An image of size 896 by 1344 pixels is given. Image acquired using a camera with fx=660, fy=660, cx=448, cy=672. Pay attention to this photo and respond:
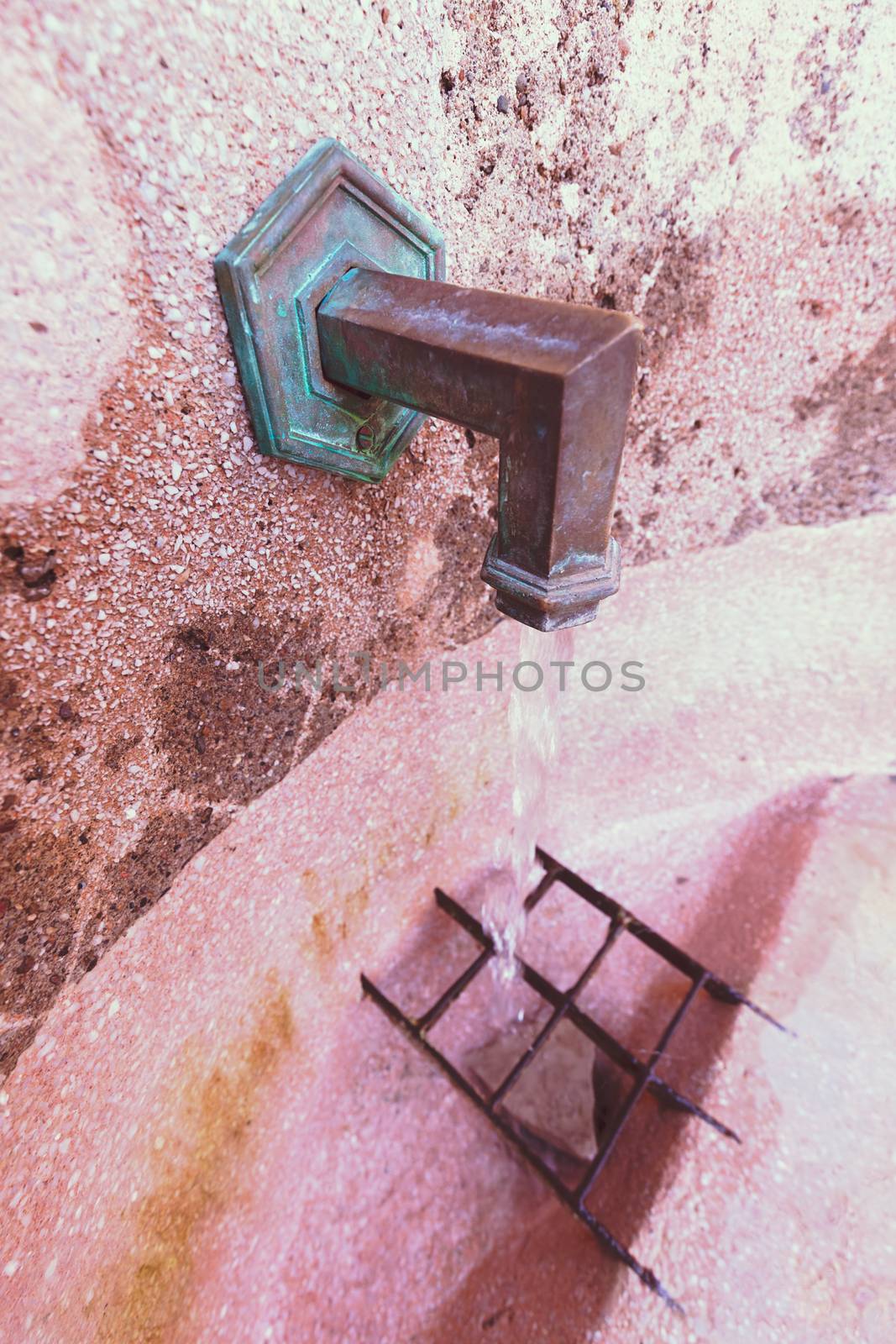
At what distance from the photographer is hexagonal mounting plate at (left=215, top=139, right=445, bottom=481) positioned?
439 millimetres

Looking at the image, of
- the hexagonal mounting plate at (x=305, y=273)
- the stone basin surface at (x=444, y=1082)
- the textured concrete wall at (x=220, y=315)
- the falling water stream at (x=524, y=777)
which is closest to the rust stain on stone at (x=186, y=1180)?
the stone basin surface at (x=444, y=1082)

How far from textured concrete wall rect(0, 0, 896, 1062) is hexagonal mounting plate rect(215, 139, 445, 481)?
2 cm

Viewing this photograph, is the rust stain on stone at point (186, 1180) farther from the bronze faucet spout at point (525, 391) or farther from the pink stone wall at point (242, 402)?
the bronze faucet spout at point (525, 391)

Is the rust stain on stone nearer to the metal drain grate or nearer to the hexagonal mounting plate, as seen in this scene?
the metal drain grate

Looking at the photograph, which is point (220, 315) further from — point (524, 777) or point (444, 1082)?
point (444, 1082)

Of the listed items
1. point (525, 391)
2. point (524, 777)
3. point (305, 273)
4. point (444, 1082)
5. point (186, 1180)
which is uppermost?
point (305, 273)

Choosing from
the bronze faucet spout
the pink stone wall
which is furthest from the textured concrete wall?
the bronze faucet spout

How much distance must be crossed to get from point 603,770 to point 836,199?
0.92m

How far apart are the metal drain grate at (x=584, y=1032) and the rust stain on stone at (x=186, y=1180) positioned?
0.24 m

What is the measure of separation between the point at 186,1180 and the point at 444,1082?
0.51 m

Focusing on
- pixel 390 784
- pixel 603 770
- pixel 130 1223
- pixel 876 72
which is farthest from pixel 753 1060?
pixel 876 72

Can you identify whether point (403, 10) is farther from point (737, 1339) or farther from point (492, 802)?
point (737, 1339)

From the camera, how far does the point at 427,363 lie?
0.39 meters

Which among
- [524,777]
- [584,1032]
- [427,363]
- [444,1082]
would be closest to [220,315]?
[427,363]
